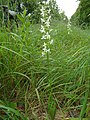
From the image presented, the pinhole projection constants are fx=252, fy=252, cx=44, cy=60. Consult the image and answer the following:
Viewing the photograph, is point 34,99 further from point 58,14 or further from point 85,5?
point 85,5

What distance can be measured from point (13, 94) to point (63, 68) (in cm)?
42

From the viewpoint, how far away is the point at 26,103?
1413 mm

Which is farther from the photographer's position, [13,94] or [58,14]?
[58,14]

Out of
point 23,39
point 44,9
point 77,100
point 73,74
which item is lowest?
point 77,100

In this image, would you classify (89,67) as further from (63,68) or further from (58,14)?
(58,14)

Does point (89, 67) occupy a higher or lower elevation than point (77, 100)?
higher

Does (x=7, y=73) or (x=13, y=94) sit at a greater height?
(x=7, y=73)

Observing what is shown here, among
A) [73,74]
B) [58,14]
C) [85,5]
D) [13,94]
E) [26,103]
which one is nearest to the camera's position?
[26,103]

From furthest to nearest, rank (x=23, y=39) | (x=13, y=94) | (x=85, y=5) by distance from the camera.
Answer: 1. (x=85, y=5)
2. (x=23, y=39)
3. (x=13, y=94)

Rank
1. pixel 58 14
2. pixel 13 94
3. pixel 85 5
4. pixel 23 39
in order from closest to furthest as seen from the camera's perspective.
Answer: pixel 13 94 < pixel 23 39 < pixel 58 14 < pixel 85 5

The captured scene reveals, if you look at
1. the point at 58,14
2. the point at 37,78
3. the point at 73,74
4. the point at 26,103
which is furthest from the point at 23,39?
the point at 58,14

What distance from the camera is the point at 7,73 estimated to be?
1.55m

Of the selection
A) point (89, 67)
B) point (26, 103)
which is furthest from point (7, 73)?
point (89, 67)

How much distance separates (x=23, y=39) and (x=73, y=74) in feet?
1.56
